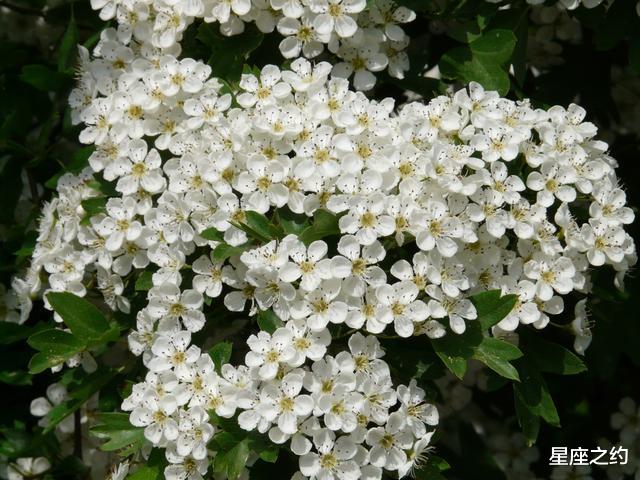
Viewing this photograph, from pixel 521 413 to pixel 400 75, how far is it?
1025 millimetres

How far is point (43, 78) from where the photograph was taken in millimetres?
3055

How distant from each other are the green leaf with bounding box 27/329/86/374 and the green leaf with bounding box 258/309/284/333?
1.86ft

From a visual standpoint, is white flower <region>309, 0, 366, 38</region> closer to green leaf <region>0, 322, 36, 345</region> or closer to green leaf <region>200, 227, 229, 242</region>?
green leaf <region>200, 227, 229, 242</region>

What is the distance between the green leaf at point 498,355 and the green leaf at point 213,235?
27.5 inches

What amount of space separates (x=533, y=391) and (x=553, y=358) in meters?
0.10

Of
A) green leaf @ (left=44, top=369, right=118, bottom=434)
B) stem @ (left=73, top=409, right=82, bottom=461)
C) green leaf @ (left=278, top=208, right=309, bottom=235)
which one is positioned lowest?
stem @ (left=73, top=409, right=82, bottom=461)

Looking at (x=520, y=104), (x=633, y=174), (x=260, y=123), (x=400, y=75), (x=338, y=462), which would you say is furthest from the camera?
(x=633, y=174)

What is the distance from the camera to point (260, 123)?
250 centimetres

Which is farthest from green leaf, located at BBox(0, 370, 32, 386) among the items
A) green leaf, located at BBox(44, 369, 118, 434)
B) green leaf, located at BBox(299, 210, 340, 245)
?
green leaf, located at BBox(299, 210, 340, 245)

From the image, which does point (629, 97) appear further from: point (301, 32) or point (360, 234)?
point (360, 234)

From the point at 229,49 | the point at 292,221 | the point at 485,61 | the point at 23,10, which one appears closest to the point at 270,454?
the point at 292,221

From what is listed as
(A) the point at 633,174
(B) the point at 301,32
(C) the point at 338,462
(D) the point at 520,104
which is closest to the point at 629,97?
(A) the point at 633,174

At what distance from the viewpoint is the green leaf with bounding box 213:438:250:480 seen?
2.34m

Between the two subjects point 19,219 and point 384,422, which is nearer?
point 384,422
